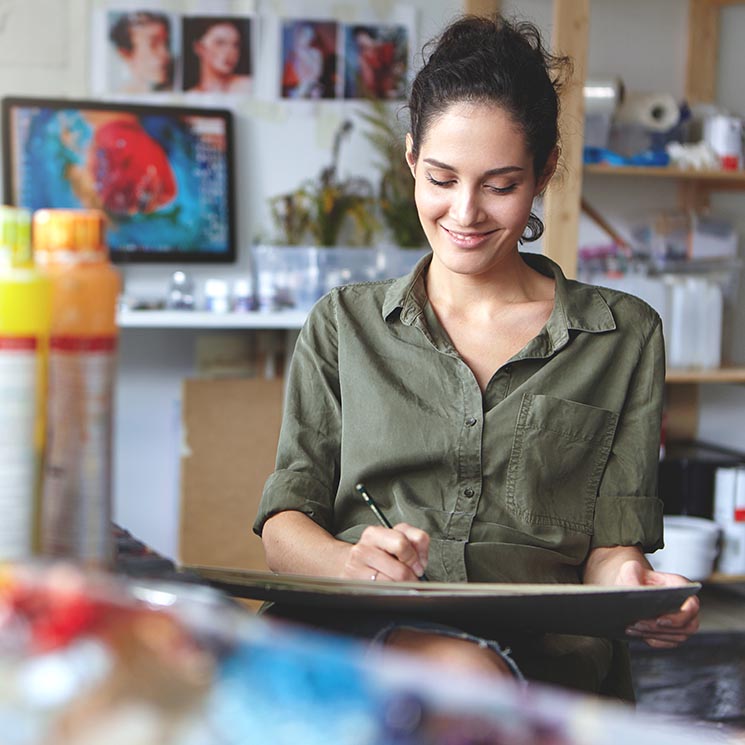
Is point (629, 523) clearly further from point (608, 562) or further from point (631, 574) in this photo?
point (631, 574)

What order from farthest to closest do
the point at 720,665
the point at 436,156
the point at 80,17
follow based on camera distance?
the point at 80,17
the point at 720,665
the point at 436,156

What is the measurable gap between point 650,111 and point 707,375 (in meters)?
0.80

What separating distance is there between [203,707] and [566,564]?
0.98 m

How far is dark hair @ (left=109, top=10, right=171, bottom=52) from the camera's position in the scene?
3197mm

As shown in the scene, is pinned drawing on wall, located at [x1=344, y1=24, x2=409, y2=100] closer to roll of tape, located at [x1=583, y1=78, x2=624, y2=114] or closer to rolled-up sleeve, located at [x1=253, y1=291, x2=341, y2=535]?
roll of tape, located at [x1=583, y1=78, x2=624, y2=114]

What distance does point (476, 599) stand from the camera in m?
0.89

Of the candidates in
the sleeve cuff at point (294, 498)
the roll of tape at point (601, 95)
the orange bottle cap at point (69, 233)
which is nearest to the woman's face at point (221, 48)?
the roll of tape at point (601, 95)

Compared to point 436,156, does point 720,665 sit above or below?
below

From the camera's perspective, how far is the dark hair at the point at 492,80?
1356mm

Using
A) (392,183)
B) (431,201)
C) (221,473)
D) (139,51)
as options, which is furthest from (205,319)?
(431,201)

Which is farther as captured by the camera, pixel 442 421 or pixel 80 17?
pixel 80 17

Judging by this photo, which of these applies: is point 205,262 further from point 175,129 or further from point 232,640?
point 232,640

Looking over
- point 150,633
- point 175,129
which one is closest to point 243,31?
point 175,129

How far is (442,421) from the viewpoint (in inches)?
54.4
